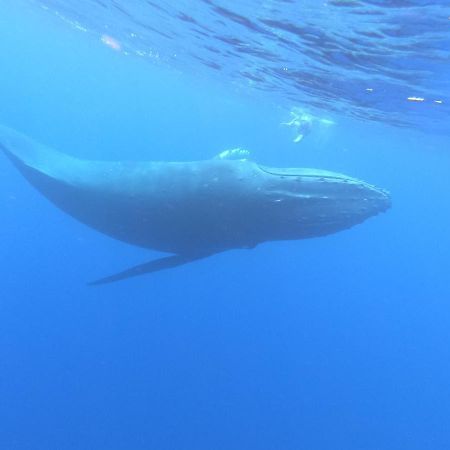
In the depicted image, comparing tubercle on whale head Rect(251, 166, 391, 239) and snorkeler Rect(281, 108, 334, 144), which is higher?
snorkeler Rect(281, 108, 334, 144)

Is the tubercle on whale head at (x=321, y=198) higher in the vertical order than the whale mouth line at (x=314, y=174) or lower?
lower

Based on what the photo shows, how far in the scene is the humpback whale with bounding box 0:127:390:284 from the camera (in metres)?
7.02

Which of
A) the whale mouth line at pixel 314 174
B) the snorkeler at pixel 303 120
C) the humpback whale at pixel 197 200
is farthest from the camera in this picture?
the snorkeler at pixel 303 120

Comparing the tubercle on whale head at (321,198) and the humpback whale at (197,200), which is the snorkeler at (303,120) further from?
the tubercle on whale head at (321,198)

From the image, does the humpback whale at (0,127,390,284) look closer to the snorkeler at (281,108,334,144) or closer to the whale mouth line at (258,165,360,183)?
the whale mouth line at (258,165,360,183)

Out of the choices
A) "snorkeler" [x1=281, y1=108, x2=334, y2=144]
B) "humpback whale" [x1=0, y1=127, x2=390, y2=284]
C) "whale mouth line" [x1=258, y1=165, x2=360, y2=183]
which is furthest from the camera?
"snorkeler" [x1=281, y1=108, x2=334, y2=144]

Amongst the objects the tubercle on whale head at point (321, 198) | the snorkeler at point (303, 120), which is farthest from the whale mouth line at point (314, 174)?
the snorkeler at point (303, 120)

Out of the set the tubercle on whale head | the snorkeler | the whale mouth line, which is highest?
the snorkeler

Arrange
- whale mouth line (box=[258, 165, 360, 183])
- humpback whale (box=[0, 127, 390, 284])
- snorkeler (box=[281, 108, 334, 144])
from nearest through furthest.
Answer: whale mouth line (box=[258, 165, 360, 183]), humpback whale (box=[0, 127, 390, 284]), snorkeler (box=[281, 108, 334, 144])

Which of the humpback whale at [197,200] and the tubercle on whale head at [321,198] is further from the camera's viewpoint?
the humpback whale at [197,200]

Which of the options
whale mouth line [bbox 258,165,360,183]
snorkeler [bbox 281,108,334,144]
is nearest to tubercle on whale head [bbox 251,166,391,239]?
whale mouth line [bbox 258,165,360,183]

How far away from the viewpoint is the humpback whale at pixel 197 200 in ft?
23.0

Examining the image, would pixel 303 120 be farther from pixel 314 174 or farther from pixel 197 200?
pixel 314 174

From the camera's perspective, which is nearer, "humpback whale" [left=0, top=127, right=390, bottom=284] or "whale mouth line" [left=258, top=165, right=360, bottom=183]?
"whale mouth line" [left=258, top=165, right=360, bottom=183]
